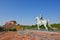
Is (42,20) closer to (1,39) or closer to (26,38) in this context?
(1,39)

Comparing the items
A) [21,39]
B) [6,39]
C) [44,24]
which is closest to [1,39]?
[6,39]

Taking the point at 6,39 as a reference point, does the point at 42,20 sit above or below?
above

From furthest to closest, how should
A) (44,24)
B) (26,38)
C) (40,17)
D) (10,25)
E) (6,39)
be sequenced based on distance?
(10,25) < (44,24) < (40,17) < (6,39) < (26,38)

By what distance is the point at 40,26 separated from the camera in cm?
2003

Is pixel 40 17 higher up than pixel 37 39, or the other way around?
pixel 40 17

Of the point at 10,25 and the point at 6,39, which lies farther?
the point at 10,25

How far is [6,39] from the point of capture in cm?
1023

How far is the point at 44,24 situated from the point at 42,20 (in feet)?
2.58

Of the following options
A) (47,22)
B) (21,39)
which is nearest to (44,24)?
(47,22)

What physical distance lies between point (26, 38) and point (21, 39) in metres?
0.53

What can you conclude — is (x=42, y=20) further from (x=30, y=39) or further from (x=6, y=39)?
(x=30, y=39)

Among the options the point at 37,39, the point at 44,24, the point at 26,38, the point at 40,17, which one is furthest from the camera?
the point at 44,24

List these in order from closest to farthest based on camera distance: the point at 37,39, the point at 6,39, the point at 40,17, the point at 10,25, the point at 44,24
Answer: the point at 37,39 → the point at 6,39 → the point at 40,17 → the point at 44,24 → the point at 10,25

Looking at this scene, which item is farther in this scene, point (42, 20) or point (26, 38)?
point (42, 20)
